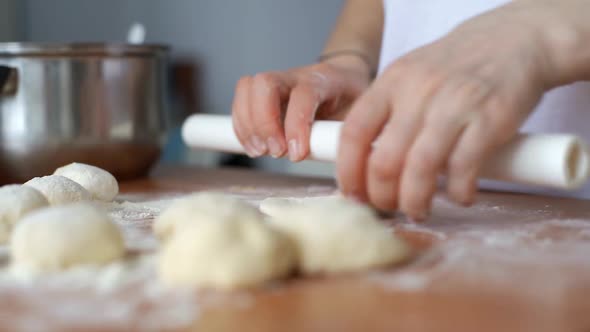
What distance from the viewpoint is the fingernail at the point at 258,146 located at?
1.18 meters

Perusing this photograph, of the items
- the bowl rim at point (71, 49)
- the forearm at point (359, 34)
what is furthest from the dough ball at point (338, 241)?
the bowl rim at point (71, 49)

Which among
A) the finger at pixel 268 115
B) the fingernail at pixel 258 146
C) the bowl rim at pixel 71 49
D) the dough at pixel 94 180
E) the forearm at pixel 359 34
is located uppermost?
the forearm at pixel 359 34

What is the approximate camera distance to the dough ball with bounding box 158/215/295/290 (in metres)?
0.64

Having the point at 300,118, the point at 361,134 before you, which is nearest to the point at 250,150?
the point at 300,118

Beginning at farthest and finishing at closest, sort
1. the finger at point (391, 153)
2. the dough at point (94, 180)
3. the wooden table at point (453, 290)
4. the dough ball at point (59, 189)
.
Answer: the dough at point (94, 180) < the dough ball at point (59, 189) < the finger at point (391, 153) < the wooden table at point (453, 290)

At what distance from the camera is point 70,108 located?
1384 millimetres

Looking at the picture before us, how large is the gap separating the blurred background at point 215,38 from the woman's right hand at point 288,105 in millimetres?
472

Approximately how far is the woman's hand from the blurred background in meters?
0.90

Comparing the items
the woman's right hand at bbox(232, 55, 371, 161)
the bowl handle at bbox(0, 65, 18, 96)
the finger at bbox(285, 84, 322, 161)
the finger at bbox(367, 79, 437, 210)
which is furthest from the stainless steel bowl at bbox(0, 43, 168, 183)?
the finger at bbox(367, 79, 437, 210)

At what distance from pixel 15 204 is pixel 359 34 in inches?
33.5

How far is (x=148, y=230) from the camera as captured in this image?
0.89m

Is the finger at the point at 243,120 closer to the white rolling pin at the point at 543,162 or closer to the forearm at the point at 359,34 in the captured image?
the forearm at the point at 359,34

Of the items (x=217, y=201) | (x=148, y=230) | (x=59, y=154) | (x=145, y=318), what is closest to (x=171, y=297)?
(x=145, y=318)

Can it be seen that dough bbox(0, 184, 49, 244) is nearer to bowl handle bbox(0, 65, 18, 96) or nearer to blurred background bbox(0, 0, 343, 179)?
bowl handle bbox(0, 65, 18, 96)
